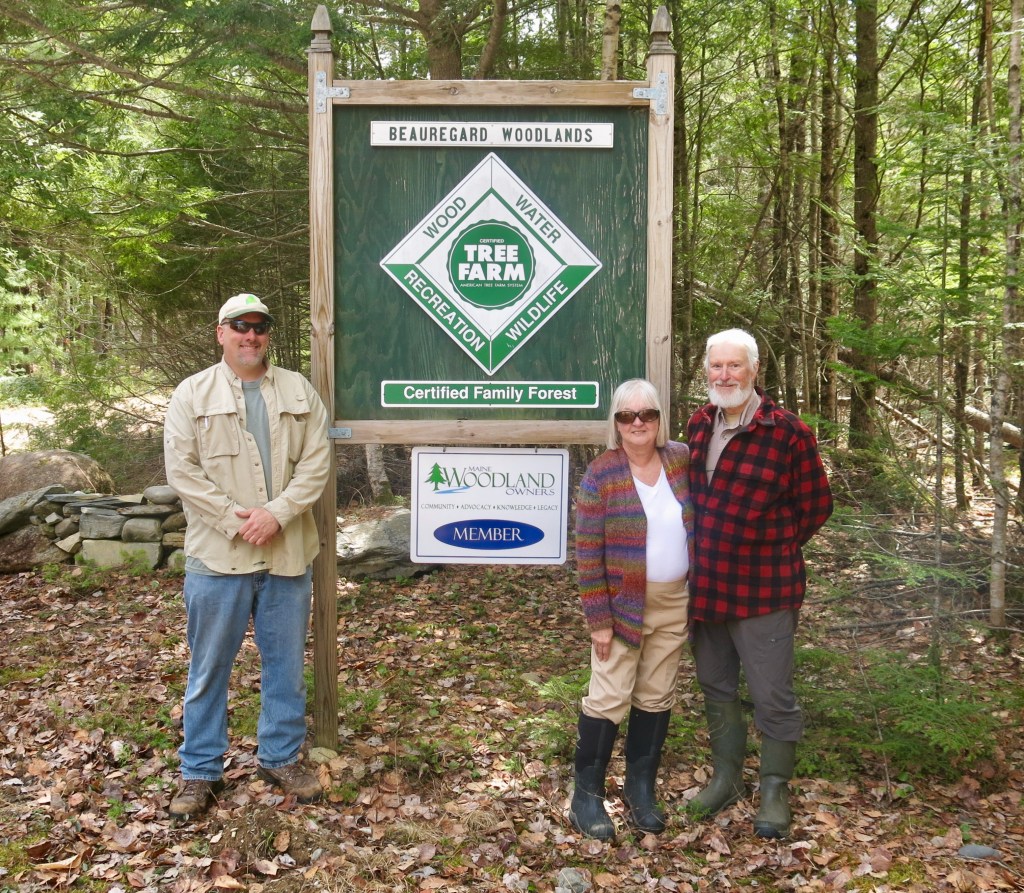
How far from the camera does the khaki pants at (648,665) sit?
380 cm

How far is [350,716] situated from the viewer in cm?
511

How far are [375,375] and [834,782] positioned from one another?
3.07 metres

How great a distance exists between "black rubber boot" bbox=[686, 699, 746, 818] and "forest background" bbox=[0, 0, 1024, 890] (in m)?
0.21

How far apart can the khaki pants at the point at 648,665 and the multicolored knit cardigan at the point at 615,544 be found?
0.27 feet

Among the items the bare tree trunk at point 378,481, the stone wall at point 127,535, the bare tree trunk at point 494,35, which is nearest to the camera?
the bare tree trunk at point 494,35

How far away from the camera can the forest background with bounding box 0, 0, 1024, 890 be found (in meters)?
4.04

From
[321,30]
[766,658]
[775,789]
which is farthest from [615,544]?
[321,30]

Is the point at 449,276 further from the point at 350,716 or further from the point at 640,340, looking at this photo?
the point at 350,716

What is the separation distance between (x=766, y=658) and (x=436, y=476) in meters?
1.77

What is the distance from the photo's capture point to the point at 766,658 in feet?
12.4

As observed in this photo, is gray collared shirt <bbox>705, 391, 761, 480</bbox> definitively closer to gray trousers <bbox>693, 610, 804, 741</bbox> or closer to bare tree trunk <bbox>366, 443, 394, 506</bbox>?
gray trousers <bbox>693, 610, 804, 741</bbox>

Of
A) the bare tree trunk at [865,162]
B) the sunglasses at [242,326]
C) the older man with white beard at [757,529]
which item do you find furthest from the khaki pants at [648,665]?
the bare tree trunk at [865,162]

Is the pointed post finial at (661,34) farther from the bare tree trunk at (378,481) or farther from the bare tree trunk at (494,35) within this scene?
the bare tree trunk at (378,481)

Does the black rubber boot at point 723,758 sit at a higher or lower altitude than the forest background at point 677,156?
lower
